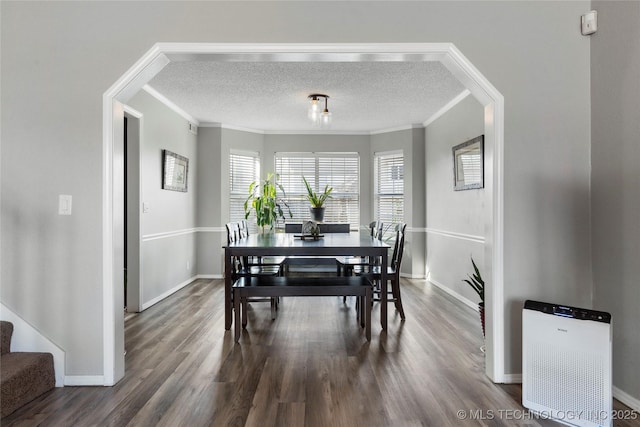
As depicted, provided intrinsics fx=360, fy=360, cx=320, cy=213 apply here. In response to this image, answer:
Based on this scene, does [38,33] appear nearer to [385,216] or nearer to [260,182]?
[260,182]

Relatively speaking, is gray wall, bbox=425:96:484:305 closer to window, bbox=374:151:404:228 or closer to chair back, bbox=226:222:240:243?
window, bbox=374:151:404:228

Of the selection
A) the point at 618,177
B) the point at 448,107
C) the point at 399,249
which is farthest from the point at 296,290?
the point at 448,107

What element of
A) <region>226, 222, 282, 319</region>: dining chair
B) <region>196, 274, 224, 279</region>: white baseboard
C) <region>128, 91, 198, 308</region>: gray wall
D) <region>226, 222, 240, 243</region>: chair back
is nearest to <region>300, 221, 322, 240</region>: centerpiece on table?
<region>226, 222, 282, 319</region>: dining chair

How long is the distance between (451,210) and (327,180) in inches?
91.6

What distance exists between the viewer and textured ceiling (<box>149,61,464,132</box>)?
3.41 m

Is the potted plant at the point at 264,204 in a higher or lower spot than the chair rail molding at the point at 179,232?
higher

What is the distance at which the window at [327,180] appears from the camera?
6.21 meters

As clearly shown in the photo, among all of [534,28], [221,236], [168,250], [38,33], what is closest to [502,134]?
[534,28]

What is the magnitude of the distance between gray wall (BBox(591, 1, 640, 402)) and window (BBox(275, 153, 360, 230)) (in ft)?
13.8

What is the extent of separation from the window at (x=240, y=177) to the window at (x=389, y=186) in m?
2.05

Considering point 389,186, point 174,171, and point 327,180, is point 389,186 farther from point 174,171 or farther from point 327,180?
point 174,171

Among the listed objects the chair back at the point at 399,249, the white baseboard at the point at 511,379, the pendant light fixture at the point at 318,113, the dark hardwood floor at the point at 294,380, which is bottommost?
the dark hardwood floor at the point at 294,380

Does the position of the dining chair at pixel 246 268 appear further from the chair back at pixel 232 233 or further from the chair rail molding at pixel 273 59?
the chair rail molding at pixel 273 59

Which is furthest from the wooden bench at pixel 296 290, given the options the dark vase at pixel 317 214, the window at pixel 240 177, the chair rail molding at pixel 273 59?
the window at pixel 240 177
